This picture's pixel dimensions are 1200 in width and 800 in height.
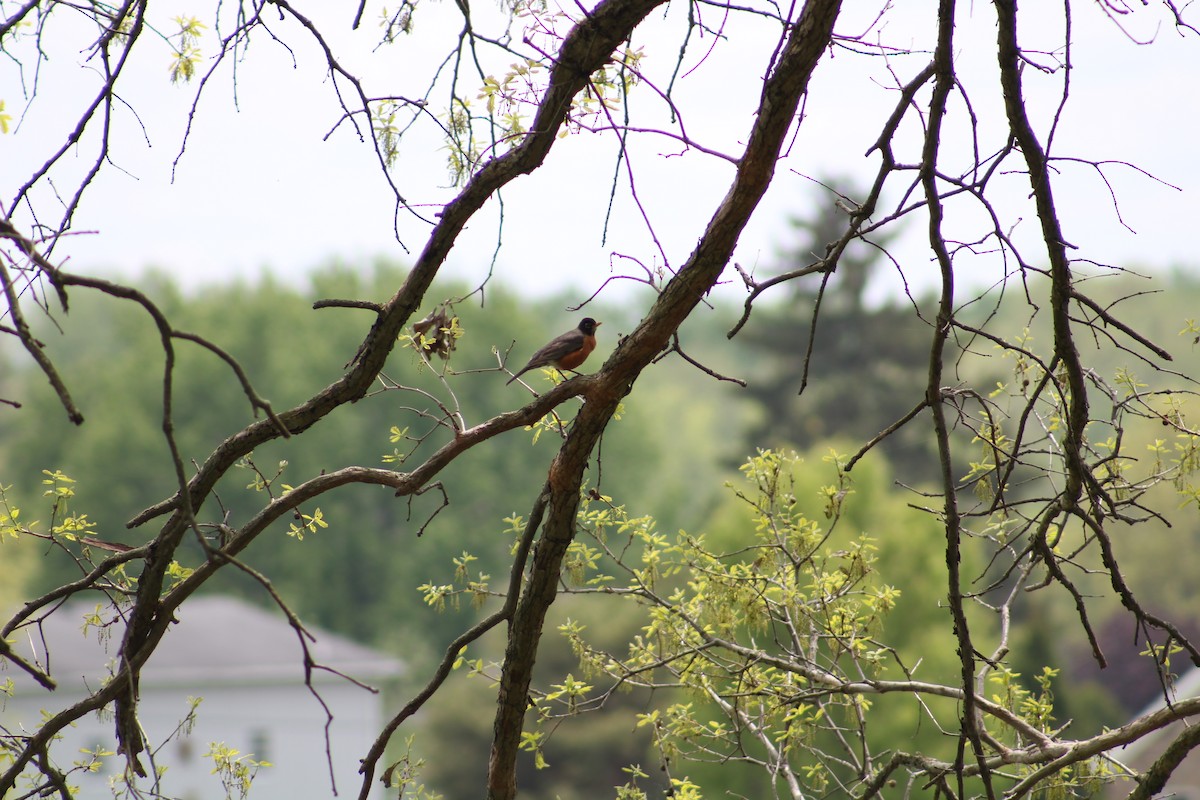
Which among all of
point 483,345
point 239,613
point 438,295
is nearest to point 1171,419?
point 239,613

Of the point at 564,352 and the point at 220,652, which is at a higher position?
the point at 220,652

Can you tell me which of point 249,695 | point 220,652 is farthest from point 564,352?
point 220,652

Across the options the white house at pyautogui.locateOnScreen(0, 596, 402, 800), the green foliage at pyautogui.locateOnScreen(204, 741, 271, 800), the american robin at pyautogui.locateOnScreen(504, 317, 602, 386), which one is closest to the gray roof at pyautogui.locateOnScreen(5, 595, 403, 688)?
the white house at pyautogui.locateOnScreen(0, 596, 402, 800)

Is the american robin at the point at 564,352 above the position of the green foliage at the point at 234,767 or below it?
above

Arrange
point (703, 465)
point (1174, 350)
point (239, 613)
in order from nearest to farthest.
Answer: point (239, 613)
point (1174, 350)
point (703, 465)

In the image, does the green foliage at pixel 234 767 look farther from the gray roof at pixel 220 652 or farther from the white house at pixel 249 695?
the gray roof at pixel 220 652

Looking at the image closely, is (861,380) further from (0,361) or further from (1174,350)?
(0,361)

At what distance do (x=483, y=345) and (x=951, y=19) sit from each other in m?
42.1

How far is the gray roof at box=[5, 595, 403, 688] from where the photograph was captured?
2788 centimetres

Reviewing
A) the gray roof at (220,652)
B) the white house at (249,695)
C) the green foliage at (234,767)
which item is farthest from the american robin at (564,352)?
the gray roof at (220,652)

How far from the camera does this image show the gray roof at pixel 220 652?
27.9 m

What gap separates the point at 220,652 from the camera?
2961 centimetres

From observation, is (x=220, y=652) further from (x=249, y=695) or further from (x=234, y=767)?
(x=234, y=767)

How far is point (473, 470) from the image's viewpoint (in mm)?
42844
